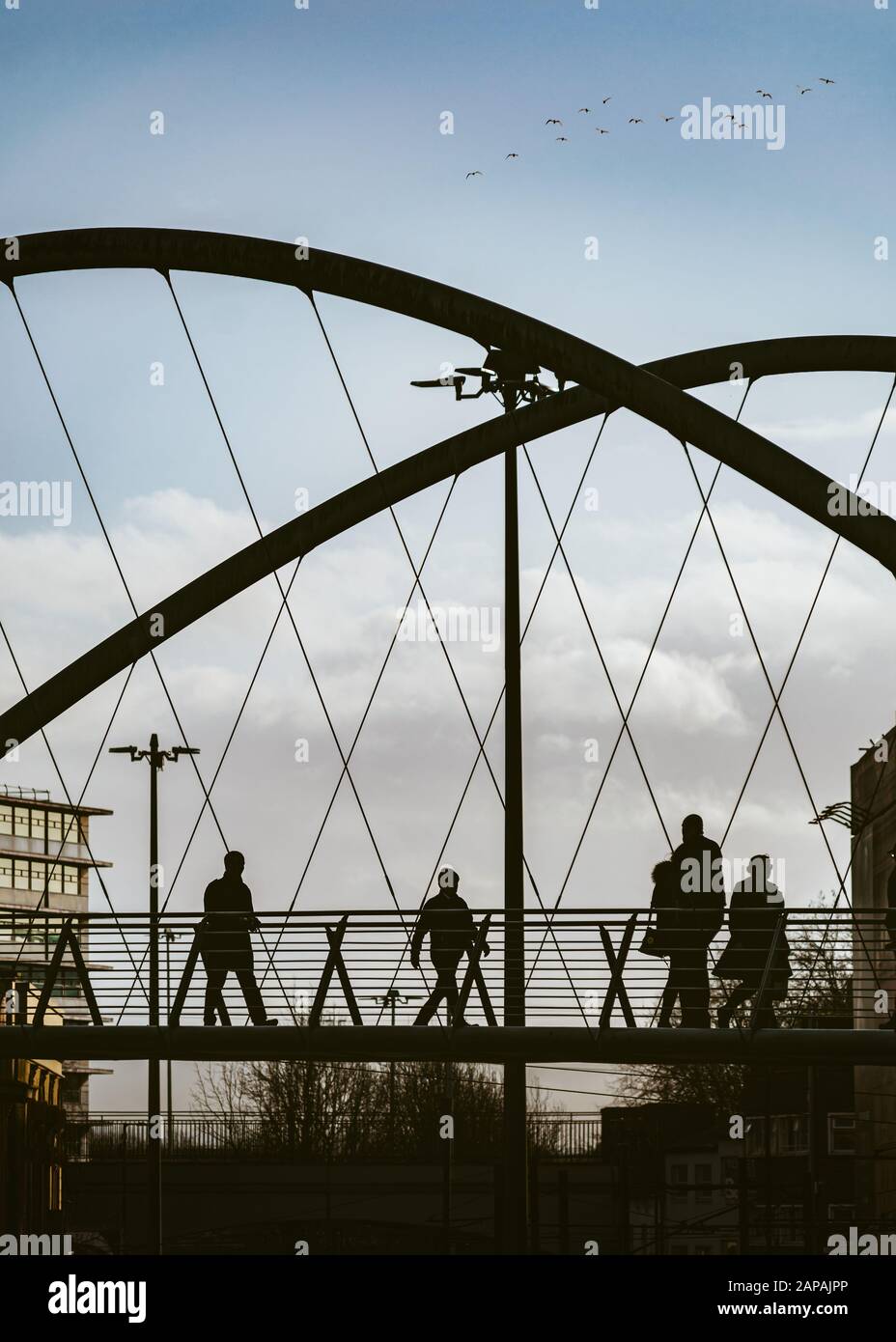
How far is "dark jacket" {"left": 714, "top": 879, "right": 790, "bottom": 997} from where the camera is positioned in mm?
18594

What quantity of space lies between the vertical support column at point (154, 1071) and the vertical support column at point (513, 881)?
354 cm

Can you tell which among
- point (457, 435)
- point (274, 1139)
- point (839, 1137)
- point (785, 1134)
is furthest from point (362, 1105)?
point (457, 435)

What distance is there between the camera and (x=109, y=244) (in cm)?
2258

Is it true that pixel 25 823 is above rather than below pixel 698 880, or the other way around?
above

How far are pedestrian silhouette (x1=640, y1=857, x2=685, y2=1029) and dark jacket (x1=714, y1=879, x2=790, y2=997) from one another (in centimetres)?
49

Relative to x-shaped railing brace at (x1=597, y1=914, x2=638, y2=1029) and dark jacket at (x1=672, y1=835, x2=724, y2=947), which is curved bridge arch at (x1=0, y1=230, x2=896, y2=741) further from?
x-shaped railing brace at (x1=597, y1=914, x2=638, y2=1029)

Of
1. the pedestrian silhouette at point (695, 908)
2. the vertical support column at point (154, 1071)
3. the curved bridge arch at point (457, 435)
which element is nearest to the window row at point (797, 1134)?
the vertical support column at point (154, 1071)

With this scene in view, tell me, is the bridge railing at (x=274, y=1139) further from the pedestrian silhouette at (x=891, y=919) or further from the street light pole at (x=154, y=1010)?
the pedestrian silhouette at (x=891, y=919)

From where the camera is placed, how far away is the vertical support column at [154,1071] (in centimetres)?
2011

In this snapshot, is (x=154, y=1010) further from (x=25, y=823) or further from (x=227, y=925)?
(x=25, y=823)

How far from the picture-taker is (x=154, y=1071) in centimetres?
4175

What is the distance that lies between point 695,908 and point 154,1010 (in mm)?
5564
